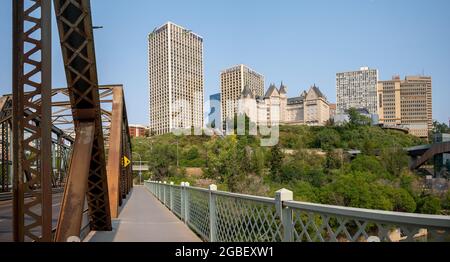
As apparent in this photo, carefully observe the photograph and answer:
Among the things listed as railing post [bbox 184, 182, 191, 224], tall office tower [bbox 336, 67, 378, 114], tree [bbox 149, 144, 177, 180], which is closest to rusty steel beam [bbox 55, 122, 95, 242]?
railing post [bbox 184, 182, 191, 224]

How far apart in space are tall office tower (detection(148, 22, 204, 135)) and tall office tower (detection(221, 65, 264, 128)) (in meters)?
19.0

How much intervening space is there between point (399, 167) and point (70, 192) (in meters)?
65.0

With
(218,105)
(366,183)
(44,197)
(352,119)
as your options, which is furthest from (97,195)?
(218,105)

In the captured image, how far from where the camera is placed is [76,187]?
5430 mm

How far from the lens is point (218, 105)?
10044 centimetres

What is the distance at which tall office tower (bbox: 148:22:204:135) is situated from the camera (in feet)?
170

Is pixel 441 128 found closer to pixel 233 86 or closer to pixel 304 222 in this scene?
pixel 233 86

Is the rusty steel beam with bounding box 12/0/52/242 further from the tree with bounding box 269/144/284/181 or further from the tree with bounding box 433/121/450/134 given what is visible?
the tree with bounding box 433/121/450/134

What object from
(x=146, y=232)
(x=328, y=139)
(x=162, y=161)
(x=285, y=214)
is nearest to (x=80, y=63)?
(x=285, y=214)

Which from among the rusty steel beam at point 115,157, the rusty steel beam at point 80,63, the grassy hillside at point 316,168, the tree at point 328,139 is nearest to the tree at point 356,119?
the grassy hillside at point 316,168

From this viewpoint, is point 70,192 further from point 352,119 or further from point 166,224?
point 352,119

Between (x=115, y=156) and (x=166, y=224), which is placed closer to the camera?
(x=166, y=224)

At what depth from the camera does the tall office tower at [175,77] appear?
170 ft

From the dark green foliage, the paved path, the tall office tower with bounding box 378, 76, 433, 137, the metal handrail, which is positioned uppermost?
the tall office tower with bounding box 378, 76, 433, 137
